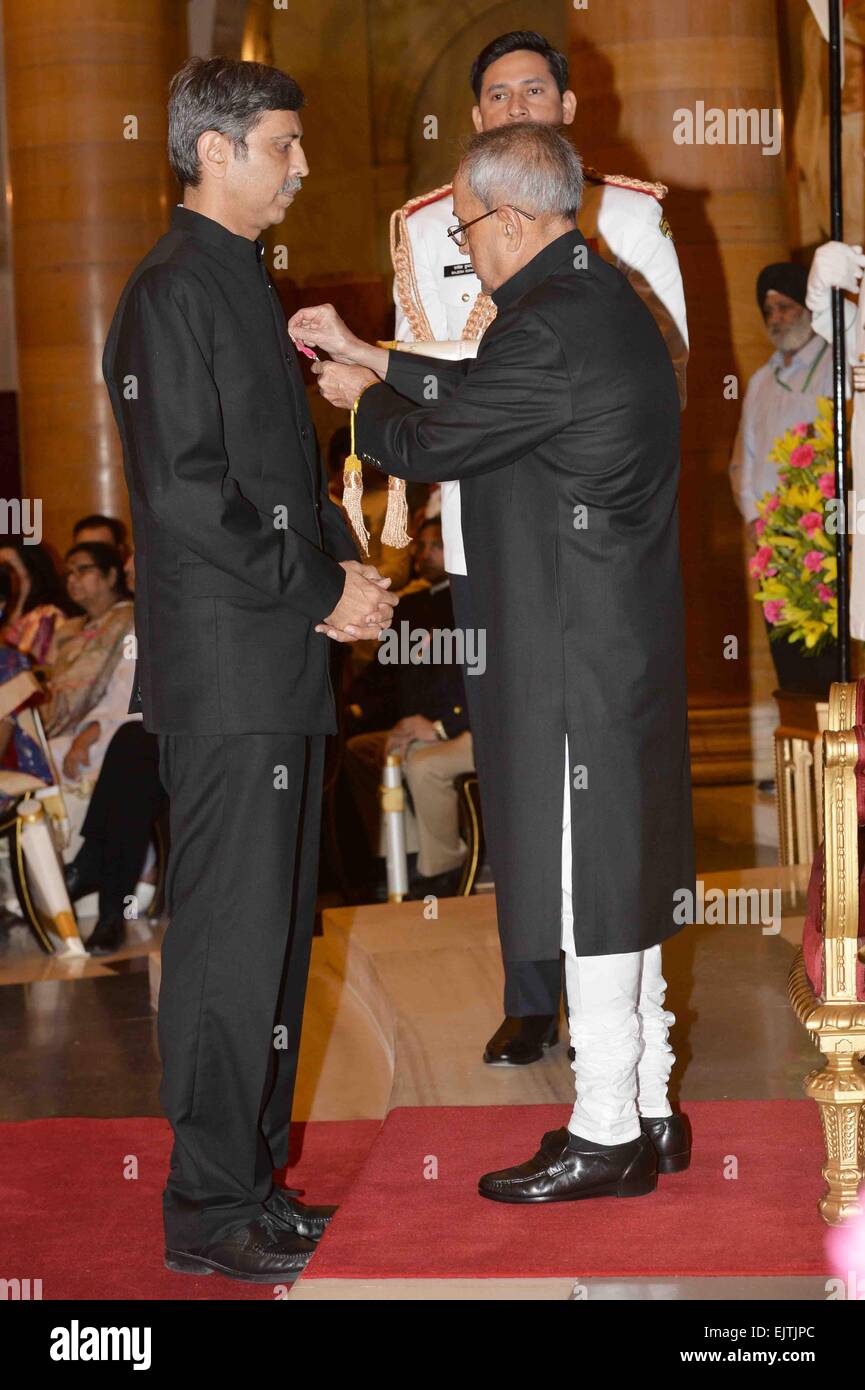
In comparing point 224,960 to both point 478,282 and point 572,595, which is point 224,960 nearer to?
point 572,595

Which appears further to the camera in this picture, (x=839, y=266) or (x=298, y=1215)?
(x=839, y=266)

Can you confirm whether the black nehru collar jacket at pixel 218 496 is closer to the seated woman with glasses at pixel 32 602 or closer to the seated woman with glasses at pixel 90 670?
the seated woman with glasses at pixel 90 670

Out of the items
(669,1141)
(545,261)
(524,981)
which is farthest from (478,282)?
(669,1141)

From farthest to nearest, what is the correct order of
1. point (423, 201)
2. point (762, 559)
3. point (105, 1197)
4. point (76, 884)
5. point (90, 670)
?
1. point (90, 670)
2. point (76, 884)
3. point (762, 559)
4. point (423, 201)
5. point (105, 1197)

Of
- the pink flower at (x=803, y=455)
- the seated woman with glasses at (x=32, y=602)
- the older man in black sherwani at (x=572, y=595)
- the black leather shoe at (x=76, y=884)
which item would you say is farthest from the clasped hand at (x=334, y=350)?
the seated woman with glasses at (x=32, y=602)

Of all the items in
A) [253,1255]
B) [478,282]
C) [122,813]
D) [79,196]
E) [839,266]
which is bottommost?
[253,1255]

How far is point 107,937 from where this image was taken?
686cm

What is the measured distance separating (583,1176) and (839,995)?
20.9 inches

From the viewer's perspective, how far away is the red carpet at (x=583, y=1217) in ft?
9.11

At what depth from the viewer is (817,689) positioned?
622 cm

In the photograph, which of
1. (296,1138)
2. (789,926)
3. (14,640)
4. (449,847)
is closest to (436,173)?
(14,640)

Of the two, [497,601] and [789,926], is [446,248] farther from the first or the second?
[789,926]

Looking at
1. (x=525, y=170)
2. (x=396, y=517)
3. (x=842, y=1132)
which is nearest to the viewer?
(x=525, y=170)
